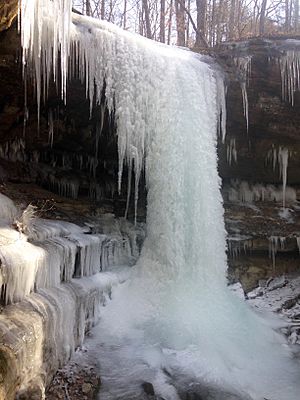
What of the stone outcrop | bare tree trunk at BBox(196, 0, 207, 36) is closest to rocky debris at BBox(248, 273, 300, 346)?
the stone outcrop

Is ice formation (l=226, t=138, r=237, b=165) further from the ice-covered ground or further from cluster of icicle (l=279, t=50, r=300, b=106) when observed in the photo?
the ice-covered ground

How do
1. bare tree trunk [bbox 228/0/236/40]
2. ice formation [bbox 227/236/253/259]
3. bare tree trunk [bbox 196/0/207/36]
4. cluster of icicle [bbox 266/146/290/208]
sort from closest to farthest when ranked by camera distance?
cluster of icicle [bbox 266/146/290/208] < ice formation [bbox 227/236/253/259] < bare tree trunk [bbox 196/0/207/36] < bare tree trunk [bbox 228/0/236/40]

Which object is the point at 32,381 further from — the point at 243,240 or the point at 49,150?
the point at 243,240

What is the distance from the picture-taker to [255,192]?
11.1m

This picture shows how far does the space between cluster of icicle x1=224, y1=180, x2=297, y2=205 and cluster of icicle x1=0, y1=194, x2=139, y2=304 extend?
3531mm

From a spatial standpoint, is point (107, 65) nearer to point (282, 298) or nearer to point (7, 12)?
point (7, 12)

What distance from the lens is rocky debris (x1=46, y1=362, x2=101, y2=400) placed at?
447cm

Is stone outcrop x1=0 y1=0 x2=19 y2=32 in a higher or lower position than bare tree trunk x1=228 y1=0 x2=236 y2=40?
lower

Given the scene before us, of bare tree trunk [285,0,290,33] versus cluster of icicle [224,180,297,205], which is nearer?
cluster of icicle [224,180,297,205]

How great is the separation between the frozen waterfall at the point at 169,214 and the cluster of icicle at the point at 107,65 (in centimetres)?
2

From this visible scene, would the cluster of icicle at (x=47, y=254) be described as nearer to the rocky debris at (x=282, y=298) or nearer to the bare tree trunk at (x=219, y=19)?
the rocky debris at (x=282, y=298)

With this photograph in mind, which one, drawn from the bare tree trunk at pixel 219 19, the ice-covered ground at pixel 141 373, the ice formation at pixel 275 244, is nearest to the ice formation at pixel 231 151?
the ice formation at pixel 275 244

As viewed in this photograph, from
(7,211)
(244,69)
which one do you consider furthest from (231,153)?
(7,211)

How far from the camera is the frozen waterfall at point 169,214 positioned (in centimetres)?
573
